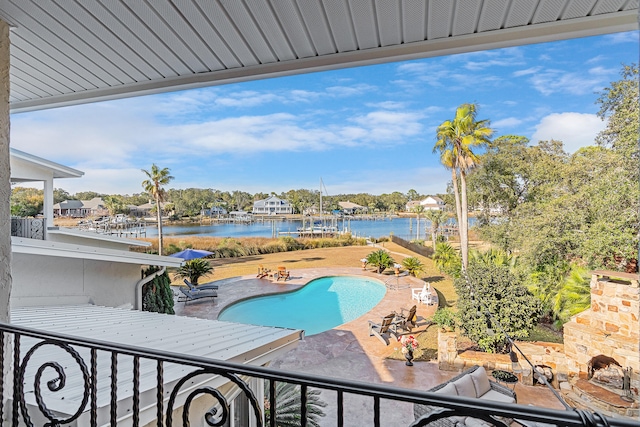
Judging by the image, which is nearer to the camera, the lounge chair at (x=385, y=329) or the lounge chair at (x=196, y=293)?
the lounge chair at (x=385, y=329)

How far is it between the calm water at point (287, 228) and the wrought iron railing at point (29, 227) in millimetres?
10827

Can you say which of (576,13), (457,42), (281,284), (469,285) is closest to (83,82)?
(457,42)

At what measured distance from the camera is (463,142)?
35.2 feet

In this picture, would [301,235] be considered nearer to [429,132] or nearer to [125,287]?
[429,132]

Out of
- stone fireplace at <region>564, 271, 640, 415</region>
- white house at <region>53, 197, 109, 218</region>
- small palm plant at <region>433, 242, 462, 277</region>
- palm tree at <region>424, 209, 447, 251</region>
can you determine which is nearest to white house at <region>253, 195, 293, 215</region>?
white house at <region>53, 197, 109, 218</region>

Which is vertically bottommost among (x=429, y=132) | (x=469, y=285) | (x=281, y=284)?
(x=281, y=284)

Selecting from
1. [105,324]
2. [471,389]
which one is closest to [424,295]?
[471,389]

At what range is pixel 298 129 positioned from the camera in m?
21.2

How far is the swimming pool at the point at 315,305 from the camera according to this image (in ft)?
33.4

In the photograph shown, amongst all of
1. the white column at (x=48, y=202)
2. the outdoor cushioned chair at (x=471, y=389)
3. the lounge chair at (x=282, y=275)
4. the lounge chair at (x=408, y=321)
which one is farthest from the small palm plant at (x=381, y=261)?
the white column at (x=48, y=202)

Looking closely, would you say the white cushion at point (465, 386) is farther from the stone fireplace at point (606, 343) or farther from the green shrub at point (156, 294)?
the green shrub at point (156, 294)

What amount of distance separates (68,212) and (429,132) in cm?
1746

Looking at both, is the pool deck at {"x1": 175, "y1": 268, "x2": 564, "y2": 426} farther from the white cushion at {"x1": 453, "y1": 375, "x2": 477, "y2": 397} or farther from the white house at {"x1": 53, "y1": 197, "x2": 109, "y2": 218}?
the white house at {"x1": 53, "y1": 197, "x2": 109, "y2": 218}

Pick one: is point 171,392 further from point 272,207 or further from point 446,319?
point 272,207
